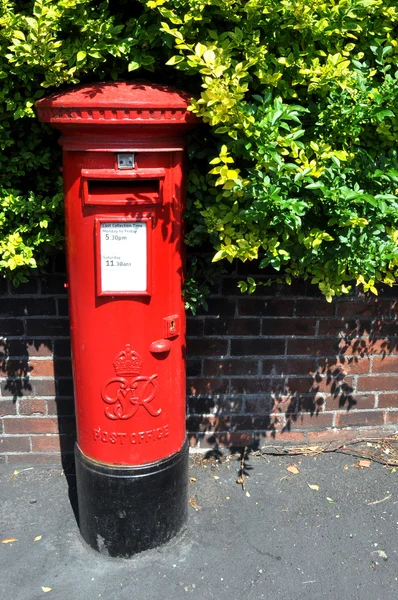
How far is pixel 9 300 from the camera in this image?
3139 millimetres

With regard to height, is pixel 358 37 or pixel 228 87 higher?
pixel 358 37

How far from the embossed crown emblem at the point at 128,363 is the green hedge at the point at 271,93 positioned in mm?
543

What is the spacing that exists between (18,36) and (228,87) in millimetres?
808

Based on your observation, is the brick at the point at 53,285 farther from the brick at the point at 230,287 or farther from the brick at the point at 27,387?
the brick at the point at 230,287

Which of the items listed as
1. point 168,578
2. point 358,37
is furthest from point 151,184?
point 168,578

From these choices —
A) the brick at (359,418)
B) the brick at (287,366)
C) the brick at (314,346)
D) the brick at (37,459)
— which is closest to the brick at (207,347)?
the brick at (287,366)

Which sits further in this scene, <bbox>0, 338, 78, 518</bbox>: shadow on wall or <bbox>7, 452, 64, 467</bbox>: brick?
<bbox>7, 452, 64, 467</bbox>: brick

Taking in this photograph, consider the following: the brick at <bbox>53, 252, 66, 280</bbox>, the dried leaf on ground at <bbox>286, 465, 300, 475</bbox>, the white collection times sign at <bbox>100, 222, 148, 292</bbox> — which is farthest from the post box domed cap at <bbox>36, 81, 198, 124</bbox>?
the dried leaf on ground at <bbox>286, 465, 300, 475</bbox>

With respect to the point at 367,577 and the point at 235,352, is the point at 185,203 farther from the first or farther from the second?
the point at 367,577

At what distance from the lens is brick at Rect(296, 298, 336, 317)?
10.8ft

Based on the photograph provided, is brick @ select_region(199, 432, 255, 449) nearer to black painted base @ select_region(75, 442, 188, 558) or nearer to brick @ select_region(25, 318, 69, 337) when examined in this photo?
black painted base @ select_region(75, 442, 188, 558)

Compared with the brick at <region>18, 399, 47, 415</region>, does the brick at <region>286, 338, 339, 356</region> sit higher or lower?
higher

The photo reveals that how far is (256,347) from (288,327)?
0.68 feet

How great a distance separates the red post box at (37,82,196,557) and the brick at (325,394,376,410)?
1071 millimetres
